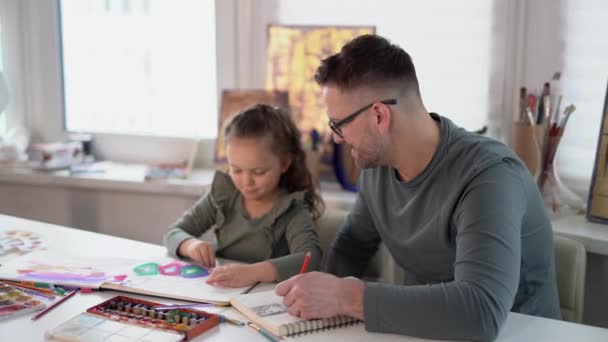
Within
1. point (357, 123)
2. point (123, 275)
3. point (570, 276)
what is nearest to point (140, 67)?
point (123, 275)

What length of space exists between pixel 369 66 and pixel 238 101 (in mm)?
1106

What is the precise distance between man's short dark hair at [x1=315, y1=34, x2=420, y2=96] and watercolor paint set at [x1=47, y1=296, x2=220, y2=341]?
0.55 meters

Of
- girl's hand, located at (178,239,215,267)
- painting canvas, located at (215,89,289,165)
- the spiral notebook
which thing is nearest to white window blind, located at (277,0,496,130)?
painting canvas, located at (215,89,289,165)

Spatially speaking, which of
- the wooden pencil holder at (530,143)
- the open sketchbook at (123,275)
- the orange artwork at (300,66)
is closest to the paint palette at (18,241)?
the open sketchbook at (123,275)

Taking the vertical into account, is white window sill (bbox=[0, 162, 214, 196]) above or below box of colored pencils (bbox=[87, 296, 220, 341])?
above

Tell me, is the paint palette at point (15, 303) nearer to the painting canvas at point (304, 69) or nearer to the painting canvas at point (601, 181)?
the painting canvas at point (304, 69)

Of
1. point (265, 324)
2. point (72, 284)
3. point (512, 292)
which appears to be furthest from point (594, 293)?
point (72, 284)

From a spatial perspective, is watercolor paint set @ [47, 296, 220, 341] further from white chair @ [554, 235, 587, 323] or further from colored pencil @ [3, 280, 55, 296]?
white chair @ [554, 235, 587, 323]

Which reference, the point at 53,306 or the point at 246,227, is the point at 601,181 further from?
the point at 53,306

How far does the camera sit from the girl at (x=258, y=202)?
1805 millimetres

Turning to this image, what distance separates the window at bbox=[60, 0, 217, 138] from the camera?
8.87ft

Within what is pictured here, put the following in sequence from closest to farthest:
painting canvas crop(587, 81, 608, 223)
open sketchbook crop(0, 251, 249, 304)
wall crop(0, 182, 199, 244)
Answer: open sketchbook crop(0, 251, 249, 304), painting canvas crop(587, 81, 608, 223), wall crop(0, 182, 199, 244)

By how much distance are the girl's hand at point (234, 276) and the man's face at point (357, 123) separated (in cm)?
34

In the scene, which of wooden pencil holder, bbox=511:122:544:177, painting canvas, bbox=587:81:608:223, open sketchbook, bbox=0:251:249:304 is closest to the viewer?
open sketchbook, bbox=0:251:249:304
